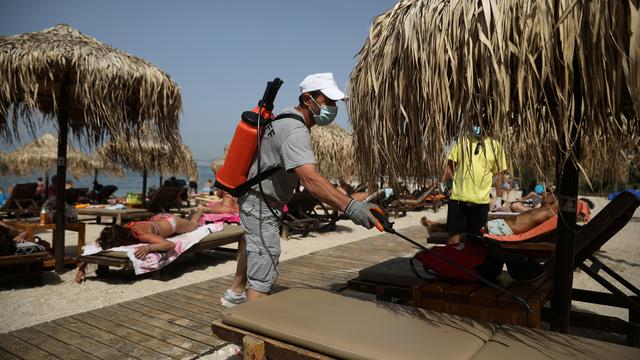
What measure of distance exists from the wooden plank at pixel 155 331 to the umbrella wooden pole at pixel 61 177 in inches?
84.5

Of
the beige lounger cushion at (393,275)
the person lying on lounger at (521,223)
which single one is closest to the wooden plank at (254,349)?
the beige lounger cushion at (393,275)

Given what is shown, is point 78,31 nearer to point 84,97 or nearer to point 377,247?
point 84,97

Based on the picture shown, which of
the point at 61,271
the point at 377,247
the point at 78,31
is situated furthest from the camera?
the point at 377,247

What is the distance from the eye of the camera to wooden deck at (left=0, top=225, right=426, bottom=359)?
278cm

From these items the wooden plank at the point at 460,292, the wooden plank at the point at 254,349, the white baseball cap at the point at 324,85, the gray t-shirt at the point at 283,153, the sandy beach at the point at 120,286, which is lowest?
the sandy beach at the point at 120,286

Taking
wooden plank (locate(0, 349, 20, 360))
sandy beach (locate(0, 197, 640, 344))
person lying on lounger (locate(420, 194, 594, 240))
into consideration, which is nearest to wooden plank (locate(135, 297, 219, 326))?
sandy beach (locate(0, 197, 640, 344))

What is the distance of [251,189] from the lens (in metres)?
2.74

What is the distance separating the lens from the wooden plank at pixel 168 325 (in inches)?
119

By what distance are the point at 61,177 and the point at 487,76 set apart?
5.46 m

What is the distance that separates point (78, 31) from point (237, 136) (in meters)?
4.54

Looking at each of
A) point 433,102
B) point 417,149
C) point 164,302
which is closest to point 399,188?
point 417,149

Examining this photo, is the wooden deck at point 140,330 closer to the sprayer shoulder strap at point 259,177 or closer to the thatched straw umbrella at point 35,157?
the sprayer shoulder strap at point 259,177

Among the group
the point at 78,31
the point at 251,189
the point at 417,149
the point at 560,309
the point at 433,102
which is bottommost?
the point at 560,309

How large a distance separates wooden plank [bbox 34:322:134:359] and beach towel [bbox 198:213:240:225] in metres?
3.45
